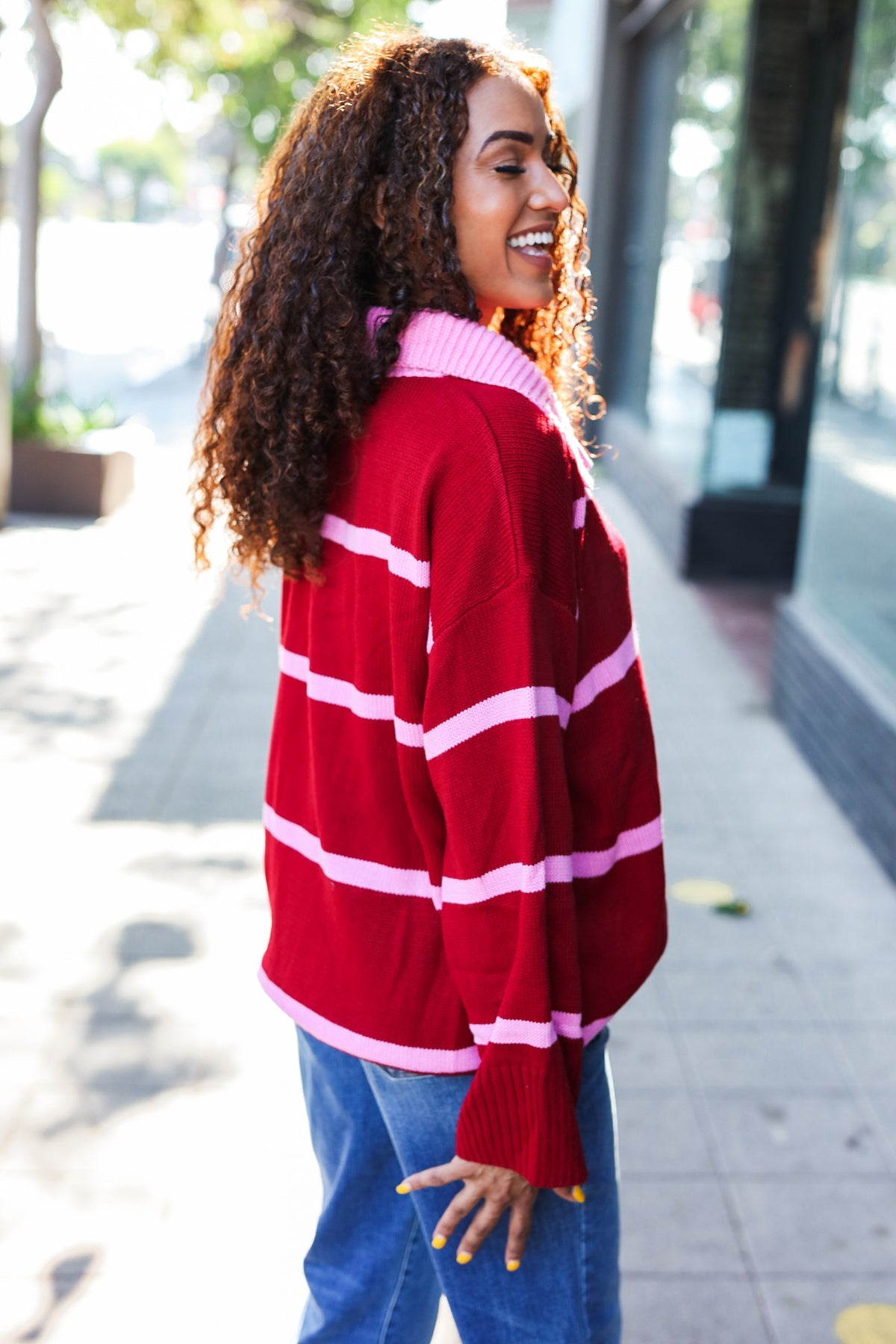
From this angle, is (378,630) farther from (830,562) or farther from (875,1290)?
(830,562)

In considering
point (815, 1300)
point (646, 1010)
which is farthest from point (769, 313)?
point (815, 1300)

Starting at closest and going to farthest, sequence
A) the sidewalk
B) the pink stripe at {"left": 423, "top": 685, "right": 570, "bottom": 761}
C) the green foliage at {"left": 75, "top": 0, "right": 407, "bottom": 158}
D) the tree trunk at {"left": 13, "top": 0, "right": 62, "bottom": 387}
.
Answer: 1. the pink stripe at {"left": 423, "top": 685, "right": 570, "bottom": 761}
2. the sidewalk
3. the tree trunk at {"left": 13, "top": 0, "right": 62, "bottom": 387}
4. the green foliage at {"left": 75, "top": 0, "right": 407, "bottom": 158}

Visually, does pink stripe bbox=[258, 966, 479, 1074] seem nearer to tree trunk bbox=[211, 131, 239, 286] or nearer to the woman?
the woman

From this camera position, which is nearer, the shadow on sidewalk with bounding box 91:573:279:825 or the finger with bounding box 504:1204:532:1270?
the finger with bounding box 504:1204:532:1270

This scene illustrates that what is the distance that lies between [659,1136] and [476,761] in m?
1.95

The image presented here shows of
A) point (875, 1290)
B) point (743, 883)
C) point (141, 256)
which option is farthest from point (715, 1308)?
point (141, 256)

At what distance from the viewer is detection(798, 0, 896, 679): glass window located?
4996 mm

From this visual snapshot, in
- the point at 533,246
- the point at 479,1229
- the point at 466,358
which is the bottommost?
the point at 479,1229

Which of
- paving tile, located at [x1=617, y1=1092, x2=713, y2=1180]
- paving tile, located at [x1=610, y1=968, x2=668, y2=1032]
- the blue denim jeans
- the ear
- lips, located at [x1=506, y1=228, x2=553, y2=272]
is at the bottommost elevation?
paving tile, located at [x1=617, y1=1092, x2=713, y2=1180]

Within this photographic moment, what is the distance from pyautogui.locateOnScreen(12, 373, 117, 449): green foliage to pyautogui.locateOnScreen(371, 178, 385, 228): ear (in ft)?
27.5

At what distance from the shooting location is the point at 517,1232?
1.55 meters

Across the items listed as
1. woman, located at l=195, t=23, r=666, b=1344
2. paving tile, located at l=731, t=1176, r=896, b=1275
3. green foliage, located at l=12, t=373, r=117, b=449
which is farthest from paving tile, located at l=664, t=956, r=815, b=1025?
green foliage, located at l=12, t=373, r=117, b=449

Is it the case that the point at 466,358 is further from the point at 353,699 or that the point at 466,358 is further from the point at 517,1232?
the point at 517,1232

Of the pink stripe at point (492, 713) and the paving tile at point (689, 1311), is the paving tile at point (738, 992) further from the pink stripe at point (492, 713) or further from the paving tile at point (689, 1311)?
the pink stripe at point (492, 713)
